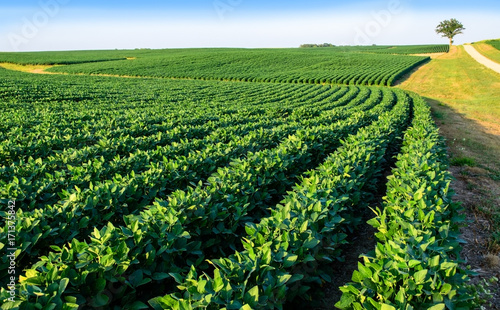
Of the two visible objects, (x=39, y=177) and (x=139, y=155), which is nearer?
(x=39, y=177)

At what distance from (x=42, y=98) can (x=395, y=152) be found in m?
23.1

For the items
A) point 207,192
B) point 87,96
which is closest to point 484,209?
point 207,192

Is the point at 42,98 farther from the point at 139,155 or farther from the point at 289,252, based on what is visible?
the point at 289,252

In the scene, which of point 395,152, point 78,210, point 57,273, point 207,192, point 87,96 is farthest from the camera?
point 87,96

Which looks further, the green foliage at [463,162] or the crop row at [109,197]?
the green foliage at [463,162]

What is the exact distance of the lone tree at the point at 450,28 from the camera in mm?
104938

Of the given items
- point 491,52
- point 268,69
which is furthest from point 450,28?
point 268,69

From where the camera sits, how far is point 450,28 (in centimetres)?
10619

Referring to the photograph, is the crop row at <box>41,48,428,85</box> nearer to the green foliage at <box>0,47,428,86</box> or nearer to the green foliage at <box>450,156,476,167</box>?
the green foliage at <box>0,47,428,86</box>

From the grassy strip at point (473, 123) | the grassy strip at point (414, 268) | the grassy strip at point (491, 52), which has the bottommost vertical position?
the grassy strip at point (473, 123)

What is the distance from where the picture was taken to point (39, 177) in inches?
249

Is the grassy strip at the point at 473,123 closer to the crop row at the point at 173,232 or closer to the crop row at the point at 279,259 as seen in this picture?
the crop row at the point at 279,259

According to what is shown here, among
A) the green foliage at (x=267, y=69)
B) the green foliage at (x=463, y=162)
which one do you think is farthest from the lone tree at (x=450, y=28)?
the green foliage at (x=463, y=162)

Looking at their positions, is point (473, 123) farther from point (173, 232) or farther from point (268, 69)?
point (268, 69)
